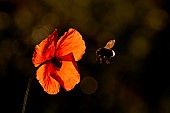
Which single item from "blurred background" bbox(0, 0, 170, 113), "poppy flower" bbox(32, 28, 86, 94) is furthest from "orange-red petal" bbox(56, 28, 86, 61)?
"blurred background" bbox(0, 0, 170, 113)

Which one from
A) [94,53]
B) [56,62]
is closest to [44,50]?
[56,62]

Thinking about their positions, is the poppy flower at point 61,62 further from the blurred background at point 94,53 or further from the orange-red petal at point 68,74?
the blurred background at point 94,53

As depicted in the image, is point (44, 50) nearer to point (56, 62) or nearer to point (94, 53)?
point (56, 62)

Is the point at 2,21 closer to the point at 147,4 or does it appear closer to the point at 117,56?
the point at 117,56

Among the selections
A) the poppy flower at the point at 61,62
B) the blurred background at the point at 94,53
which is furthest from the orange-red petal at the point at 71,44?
the blurred background at the point at 94,53

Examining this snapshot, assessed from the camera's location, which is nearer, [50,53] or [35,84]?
[50,53]

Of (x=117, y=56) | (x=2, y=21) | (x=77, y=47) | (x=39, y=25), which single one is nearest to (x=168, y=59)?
(x=117, y=56)

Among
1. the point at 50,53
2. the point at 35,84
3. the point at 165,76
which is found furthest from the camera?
the point at 165,76

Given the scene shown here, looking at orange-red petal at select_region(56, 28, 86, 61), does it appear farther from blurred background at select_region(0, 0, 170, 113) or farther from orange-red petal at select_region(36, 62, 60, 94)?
blurred background at select_region(0, 0, 170, 113)
